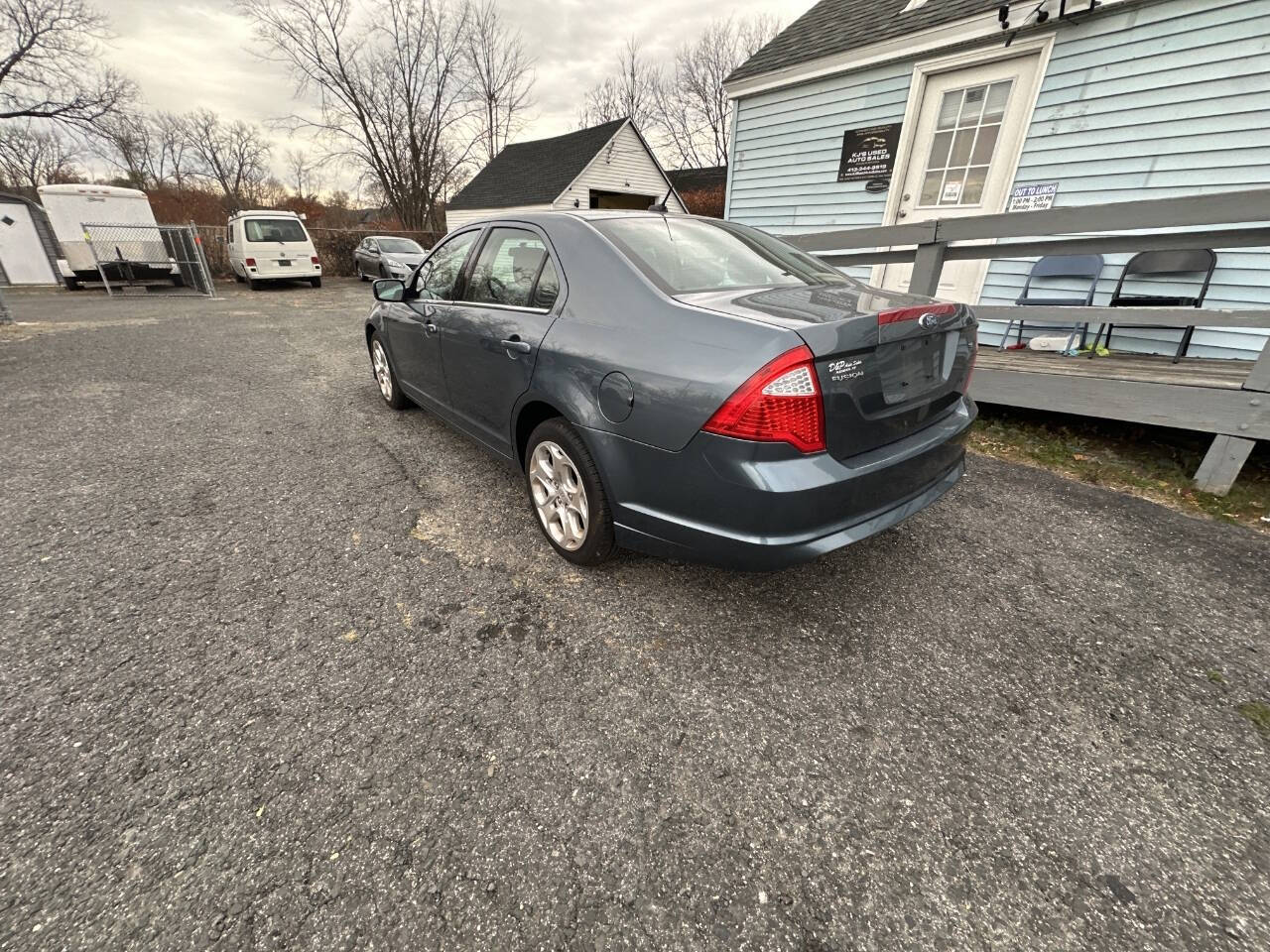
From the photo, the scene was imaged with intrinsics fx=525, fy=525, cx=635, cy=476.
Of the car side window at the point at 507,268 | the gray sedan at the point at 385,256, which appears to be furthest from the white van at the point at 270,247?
the car side window at the point at 507,268

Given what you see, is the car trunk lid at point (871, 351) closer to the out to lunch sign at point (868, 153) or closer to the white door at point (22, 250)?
the out to lunch sign at point (868, 153)

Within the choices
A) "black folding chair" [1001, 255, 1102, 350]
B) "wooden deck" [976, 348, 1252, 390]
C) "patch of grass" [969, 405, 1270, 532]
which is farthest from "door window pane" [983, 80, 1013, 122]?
"patch of grass" [969, 405, 1270, 532]

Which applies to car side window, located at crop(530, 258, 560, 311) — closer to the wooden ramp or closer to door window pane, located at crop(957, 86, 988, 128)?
the wooden ramp

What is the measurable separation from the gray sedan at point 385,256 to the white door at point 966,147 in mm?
12997

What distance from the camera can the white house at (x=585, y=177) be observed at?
19484 millimetres

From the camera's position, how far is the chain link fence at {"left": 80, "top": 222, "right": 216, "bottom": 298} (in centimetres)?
1214

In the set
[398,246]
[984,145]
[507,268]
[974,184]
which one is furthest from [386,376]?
[398,246]

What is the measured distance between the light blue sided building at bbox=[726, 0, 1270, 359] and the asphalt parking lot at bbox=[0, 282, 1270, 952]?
3.64 m

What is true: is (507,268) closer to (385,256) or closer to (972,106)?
(972,106)

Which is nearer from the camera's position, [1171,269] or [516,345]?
[516,345]

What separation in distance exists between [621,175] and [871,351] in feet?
71.2

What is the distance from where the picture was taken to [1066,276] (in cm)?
520

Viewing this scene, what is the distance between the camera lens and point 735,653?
1.93 meters

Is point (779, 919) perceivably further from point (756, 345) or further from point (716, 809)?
point (756, 345)
